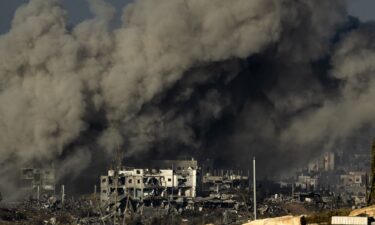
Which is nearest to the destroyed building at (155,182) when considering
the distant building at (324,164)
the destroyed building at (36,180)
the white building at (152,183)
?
the white building at (152,183)

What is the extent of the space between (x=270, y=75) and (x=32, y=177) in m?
23.5

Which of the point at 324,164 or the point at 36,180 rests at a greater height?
the point at 324,164

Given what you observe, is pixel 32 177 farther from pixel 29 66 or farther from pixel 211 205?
pixel 211 205

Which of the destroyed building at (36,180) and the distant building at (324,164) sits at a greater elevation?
the distant building at (324,164)

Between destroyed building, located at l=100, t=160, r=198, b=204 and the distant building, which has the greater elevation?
the distant building

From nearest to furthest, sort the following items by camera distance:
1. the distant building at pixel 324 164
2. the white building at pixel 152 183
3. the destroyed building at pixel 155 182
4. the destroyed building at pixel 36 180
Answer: the destroyed building at pixel 155 182, the white building at pixel 152 183, the destroyed building at pixel 36 180, the distant building at pixel 324 164

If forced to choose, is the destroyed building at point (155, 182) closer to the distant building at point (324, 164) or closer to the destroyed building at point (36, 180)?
the destroyed building at point (36, 180)

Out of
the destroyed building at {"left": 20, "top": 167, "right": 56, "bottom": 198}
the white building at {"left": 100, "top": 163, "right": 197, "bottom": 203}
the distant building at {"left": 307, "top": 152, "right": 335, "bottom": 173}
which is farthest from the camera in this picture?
the distant building at {"left": 307, "top": 152, "right": 335, "bottom": 173}

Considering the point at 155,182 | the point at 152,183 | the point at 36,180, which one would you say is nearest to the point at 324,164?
the point at 155,182

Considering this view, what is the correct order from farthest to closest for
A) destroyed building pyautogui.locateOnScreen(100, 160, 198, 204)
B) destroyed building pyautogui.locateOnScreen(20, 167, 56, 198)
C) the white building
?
1. destroyed building pyautogui.locateOnScreen(20, 167, 56, 198)
2. the white building
3. destroyed building pyautogui.locateOnScreen(100, 160, 198, 204)

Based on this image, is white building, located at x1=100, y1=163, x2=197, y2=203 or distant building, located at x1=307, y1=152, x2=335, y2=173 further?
distant building, located at x1=307, y1=152, x2=335, y2=173

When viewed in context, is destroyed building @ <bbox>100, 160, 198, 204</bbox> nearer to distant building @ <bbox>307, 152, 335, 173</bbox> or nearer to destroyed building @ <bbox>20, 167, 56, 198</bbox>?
destroyed building @ <bbox>20, 167, 56, 198</bbox>

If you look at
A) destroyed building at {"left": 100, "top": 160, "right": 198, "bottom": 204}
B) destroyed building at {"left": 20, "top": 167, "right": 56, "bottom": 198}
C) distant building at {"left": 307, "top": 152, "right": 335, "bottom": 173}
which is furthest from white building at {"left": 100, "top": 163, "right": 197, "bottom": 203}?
distant building at {"left": 307, "top": 152, "right": 335, "bottom": 173}

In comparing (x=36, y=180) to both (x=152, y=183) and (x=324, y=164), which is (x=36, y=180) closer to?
(x=152, y=183)
